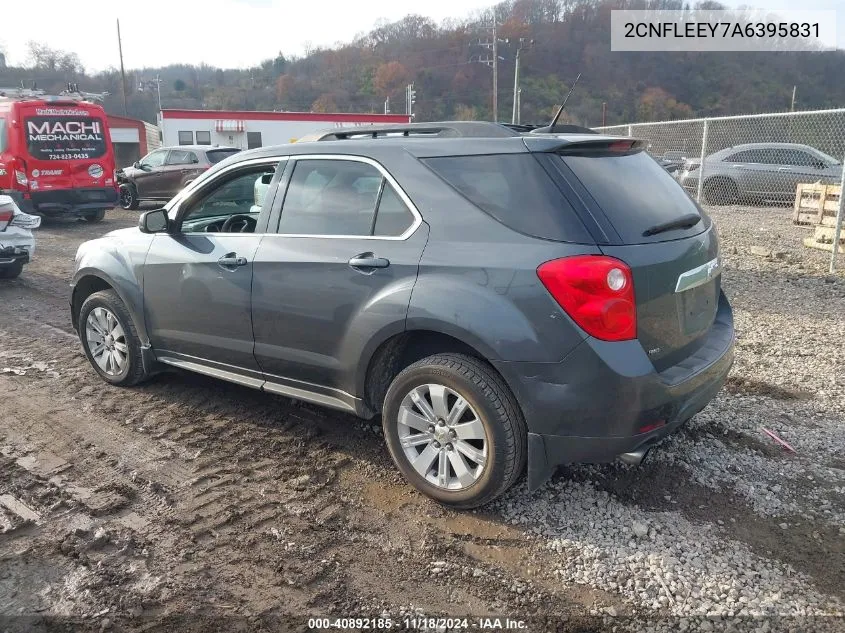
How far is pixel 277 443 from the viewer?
398 cm

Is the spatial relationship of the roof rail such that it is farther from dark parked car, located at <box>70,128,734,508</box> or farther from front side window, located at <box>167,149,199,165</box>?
front side window, located at <box>167,149,199,165</box>

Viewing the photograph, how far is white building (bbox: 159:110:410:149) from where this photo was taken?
35.8 meters

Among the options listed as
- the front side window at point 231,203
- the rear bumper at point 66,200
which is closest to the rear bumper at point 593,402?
the front side window at point 231,203

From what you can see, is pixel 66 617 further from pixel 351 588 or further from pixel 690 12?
pixel 690 12

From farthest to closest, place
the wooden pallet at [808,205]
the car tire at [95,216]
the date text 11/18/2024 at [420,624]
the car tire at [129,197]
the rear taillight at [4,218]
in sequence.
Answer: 1. the car tire at [129,197]
2. the car tire at [95,216]
3. the wooden pallet at [808,205]
4. the rear taillight at [4,218]
5. the date text 11/18/2024 at [420,624]

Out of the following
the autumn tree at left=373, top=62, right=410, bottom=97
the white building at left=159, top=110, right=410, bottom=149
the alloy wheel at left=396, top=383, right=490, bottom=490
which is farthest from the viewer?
the autumn tree at left=373, top=62, right=410, bottom=97

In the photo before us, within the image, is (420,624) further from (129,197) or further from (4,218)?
(129,197)

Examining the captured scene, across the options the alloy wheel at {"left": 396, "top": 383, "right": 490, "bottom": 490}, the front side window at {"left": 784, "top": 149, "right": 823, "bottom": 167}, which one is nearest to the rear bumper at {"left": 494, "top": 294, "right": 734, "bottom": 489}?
the alloy wheel at {"left": 396, "top": 383, "right": 490, "bottom": 490}

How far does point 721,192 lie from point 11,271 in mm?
14149

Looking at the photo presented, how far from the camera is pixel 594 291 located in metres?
2.82

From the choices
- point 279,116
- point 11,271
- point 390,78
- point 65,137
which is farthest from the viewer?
point 390,78

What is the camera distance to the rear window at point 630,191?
3.04m

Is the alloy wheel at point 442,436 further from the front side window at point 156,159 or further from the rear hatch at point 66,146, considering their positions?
the front side window at point 156,159

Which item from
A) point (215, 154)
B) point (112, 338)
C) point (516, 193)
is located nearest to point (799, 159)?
point (215, 154)
